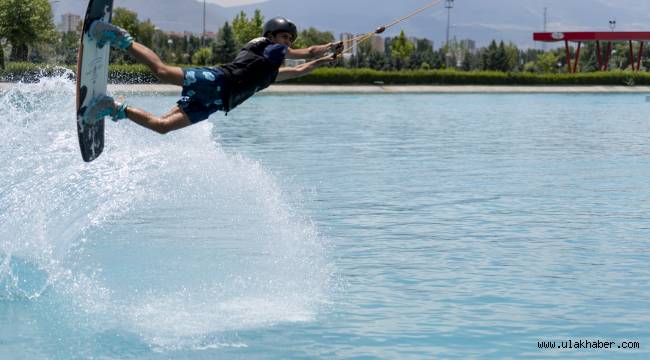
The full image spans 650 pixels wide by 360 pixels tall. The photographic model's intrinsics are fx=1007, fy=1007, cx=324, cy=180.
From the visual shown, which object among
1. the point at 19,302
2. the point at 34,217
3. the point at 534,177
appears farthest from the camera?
the point at 534,177

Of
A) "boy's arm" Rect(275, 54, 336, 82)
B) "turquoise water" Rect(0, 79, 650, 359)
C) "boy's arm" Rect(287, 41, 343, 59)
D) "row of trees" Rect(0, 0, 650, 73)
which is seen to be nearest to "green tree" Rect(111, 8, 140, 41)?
"row of trees" Rect(0, 0, 650, 73)

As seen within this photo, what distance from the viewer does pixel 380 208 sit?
1630 centimetres

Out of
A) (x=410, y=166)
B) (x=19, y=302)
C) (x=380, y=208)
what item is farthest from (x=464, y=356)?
(x=410, y=166)

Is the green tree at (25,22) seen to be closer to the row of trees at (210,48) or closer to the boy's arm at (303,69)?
the row of trees at (210,48)

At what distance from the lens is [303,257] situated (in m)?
12.1

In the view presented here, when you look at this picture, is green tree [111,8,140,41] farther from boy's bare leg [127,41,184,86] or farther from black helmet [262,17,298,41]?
boy's bare leg [127,41,184,86]

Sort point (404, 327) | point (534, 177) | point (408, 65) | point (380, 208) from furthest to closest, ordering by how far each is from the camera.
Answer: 1. point (408, 65)
2. point (534, 177)
3. point (380, 208)
4. point (404, 327)

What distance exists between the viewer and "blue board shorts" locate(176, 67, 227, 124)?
32.5 ft

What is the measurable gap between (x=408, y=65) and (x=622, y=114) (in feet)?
199

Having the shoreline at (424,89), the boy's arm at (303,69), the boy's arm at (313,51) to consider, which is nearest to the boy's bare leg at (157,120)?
the boy's arm at (303,69)

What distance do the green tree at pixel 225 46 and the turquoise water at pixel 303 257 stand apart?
64.0 m

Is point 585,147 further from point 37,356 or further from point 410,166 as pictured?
point 37,356

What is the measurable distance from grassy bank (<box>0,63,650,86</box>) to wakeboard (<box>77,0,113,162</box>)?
2013 inches

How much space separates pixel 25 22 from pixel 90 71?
61.9 meters
